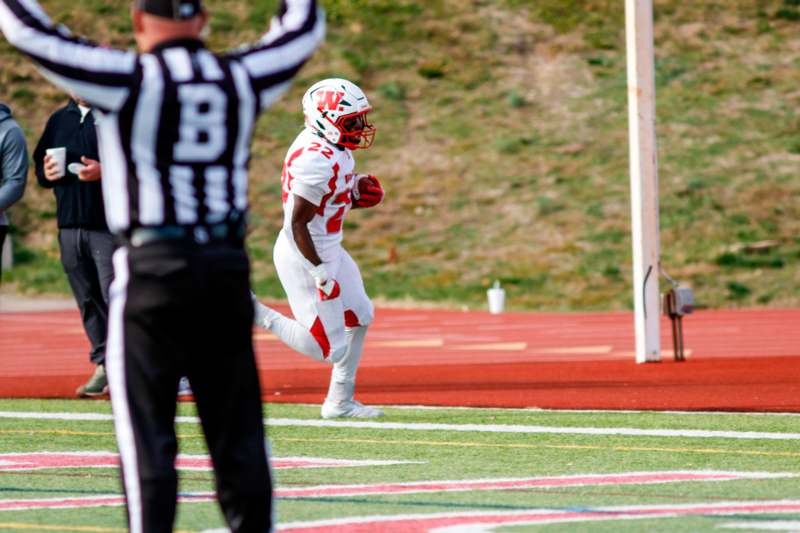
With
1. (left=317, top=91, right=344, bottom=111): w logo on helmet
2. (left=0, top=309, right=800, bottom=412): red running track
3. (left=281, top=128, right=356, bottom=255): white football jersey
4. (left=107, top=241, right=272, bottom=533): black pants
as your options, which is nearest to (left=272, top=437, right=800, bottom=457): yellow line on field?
(left=281, top=128, right=356, bottom=255): white football jersey

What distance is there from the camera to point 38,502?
736cm

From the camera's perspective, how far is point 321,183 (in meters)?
10.8

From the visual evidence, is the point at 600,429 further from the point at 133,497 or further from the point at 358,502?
the point at 133,497

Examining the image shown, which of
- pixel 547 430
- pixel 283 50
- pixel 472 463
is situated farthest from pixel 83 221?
pixel 283 50

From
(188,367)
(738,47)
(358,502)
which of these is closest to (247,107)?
(188,367)

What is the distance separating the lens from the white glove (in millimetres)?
10875

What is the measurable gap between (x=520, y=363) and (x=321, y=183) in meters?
6.29

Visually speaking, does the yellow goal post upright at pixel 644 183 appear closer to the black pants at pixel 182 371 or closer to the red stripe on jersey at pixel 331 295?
the red stripe on jersey at pixel 331 295

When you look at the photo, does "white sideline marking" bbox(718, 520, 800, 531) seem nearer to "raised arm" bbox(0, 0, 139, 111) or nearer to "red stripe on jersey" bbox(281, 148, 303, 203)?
"raised arm" bbox(0, 0, 139, 111)

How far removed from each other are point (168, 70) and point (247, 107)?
0.27 m

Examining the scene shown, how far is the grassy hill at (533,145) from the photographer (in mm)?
31241

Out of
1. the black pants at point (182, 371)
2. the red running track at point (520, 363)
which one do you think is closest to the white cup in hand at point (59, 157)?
the red running track at point (520, 363)

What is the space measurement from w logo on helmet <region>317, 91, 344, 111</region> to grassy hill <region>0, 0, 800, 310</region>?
17.7 metres

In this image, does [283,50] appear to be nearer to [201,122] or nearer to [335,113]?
[201,122]
